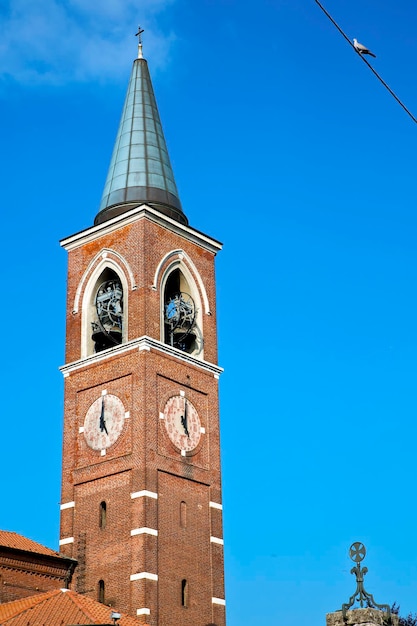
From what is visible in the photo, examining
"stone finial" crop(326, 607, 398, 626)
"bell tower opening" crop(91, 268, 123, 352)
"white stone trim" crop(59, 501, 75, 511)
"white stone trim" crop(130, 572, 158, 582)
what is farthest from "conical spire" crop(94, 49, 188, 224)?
"stone finial" crop(326, 607, 398, 626)

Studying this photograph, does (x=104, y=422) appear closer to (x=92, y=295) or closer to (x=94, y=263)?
(x=92, y=295)

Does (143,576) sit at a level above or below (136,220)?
below

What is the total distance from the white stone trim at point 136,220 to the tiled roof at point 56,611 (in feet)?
43.4

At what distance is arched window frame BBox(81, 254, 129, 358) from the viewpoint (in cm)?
3841

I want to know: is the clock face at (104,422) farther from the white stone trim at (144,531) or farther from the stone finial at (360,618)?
the stone finial at (360,618)

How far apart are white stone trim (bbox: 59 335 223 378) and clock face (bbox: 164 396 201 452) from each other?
1440 mm

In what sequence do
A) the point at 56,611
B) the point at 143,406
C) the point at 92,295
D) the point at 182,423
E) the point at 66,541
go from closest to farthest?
the point at 56,611
the point at 143,406
the point at 66,541
the point at 182,423
the point at 92,295

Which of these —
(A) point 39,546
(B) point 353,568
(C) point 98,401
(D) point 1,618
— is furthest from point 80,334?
(B) point 353,568

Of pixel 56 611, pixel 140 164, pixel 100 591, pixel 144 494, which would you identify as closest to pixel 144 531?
pixel 144 494

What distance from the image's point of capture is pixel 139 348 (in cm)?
3666

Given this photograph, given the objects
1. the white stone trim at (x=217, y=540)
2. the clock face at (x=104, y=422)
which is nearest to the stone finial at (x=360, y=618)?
the white stone trim at (x=217, y=540)

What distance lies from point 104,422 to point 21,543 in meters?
4.73

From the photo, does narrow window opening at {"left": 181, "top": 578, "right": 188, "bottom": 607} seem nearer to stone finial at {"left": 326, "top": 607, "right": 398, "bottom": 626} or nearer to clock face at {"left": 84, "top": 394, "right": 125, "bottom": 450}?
clock face at {"left": 84, "top": 394, "right": 125, "bottom": 450}

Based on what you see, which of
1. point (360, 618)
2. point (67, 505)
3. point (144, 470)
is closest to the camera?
point (360, 618)
